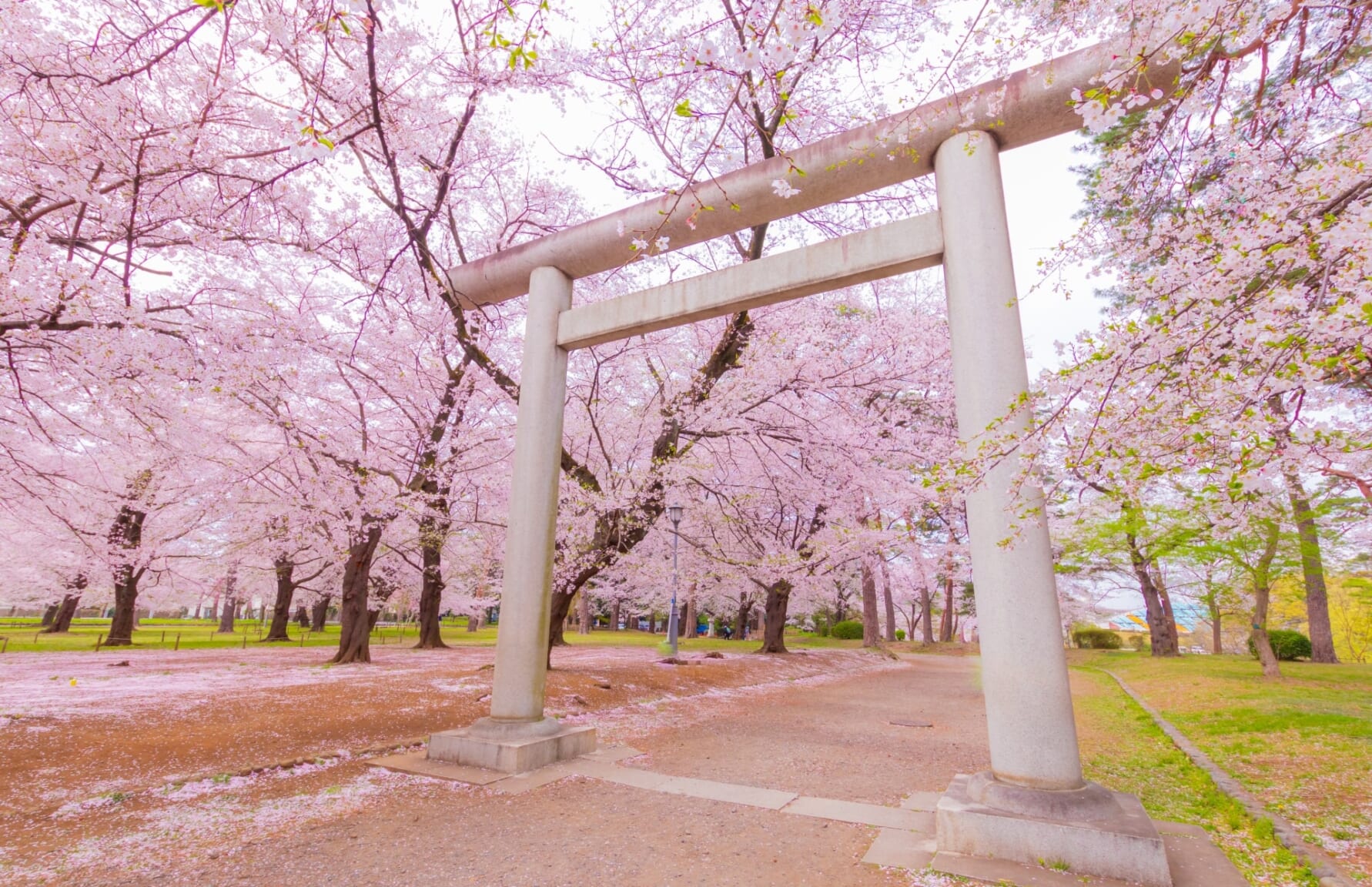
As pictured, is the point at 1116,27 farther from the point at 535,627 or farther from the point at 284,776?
the point at 284,776

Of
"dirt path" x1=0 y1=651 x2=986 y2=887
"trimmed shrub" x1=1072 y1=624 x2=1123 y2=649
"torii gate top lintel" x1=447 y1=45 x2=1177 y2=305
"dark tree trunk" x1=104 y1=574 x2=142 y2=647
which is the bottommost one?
"trimmed shrub" x1=1072 y1=624 x2=1123 y2=649

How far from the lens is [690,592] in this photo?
892 inches

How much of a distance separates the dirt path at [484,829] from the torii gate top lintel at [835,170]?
4.07 m

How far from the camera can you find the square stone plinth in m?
5.87

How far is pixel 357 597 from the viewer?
14.7 m

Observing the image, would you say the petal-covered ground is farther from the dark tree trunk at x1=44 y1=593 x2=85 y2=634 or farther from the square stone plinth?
the dark tree trunk at x1=44 y1=593 x2=85 y2=634

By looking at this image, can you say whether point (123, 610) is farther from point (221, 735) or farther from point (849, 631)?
point (849, 631)

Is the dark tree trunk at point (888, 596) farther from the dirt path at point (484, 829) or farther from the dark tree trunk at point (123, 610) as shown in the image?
the dark tree trunk at point (123, 610)

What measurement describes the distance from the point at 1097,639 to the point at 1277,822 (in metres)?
29.6

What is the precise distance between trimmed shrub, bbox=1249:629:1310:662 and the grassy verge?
11280mm

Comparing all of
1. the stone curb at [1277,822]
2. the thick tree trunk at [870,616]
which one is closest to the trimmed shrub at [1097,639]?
the thick tree trunk at [870,616]

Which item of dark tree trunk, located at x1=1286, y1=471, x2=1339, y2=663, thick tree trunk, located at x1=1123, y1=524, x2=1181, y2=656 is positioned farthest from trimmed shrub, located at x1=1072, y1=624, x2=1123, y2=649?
dark tree trunk, located at x1=1286, y1=471, x2=1339, y2=663

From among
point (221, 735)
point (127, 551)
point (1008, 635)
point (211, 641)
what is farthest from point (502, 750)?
point (211, 641)

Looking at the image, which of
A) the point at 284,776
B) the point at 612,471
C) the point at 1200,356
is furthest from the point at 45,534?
the point at 1200,356
